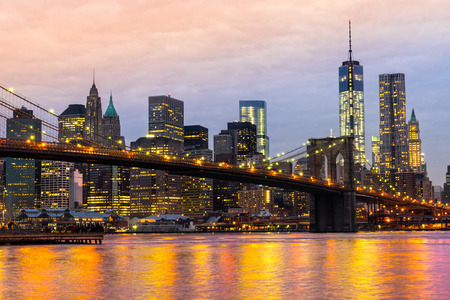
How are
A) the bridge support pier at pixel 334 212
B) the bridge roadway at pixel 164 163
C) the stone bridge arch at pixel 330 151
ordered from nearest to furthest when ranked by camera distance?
1. the bridge roadway at pixel 164 163
2. the bridge support pier at pixel 334 212
3. the stone bridge arch at pixel 330 151

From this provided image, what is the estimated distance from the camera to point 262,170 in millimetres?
98750

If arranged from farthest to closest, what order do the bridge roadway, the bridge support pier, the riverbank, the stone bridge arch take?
the stone bridge arch < the bridge support pier < the bridge roadway < the riverbank

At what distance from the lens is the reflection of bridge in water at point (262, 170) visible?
7269 centimetres

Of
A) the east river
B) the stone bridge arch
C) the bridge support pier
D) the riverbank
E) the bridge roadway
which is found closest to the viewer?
the east river

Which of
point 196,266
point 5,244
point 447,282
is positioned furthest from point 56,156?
point 447,282

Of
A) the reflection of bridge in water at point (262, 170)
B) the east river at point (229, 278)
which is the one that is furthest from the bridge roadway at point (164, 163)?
the east river at point (229, 278)

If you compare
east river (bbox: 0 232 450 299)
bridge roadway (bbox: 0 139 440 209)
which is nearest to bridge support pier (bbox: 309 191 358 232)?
bridge roadway (bbox: 0 139 440 209)

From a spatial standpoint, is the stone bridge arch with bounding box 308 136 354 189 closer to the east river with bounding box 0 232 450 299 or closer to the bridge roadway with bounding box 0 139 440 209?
the bridge roadway with bounding box 0 139 440 209

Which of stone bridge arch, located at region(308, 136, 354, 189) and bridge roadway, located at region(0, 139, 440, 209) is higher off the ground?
stone bridge arch, located at region(308, 136, 354, 189)

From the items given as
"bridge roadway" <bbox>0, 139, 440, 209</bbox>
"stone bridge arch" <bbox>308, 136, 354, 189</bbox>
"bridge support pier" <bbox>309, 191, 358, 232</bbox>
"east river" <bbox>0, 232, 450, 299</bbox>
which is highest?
"stone bridge arch" <bbox>308, 136, 354, 189</bbox>

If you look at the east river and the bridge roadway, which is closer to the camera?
the east river

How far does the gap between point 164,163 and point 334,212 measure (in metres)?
37.6

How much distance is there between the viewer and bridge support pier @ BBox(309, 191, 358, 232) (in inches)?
4315

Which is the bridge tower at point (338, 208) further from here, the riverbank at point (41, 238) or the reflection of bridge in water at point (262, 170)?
the riverbank at point (41, 238)
